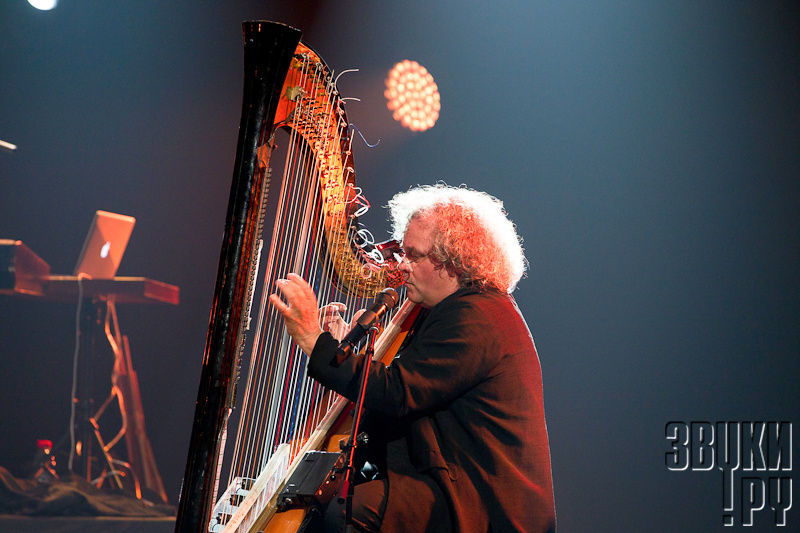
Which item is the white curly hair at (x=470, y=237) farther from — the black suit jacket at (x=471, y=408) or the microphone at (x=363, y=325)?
the microphone at (x=363, y=325)

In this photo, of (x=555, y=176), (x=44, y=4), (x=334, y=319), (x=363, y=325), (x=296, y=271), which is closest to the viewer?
(x=363, y=325)

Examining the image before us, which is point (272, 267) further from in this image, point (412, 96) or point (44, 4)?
point (44, 4)

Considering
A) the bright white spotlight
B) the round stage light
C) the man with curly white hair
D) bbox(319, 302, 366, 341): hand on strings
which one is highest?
the bright white spotlight

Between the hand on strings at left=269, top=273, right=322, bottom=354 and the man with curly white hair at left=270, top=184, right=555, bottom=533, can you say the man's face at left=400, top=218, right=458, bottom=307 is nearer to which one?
the man with curly white hair at left=270, top=184, right=555, bottom=533

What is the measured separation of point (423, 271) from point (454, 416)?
1.34ft

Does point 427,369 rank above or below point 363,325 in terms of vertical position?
below

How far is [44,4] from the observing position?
3232mm

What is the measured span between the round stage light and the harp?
1.53 meters

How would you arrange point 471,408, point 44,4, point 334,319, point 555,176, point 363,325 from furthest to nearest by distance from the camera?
point 555,176, point 44,4, point 334,319, point 471,408, point 363,325

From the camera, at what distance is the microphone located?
1.48m

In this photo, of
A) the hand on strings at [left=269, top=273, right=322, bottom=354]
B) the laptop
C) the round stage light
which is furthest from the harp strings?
the round stage light

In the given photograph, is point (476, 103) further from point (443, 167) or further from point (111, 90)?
point (111, 90)

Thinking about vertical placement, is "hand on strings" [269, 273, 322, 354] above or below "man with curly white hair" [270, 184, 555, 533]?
above

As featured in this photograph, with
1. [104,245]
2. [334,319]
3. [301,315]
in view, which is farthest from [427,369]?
[104,245]
